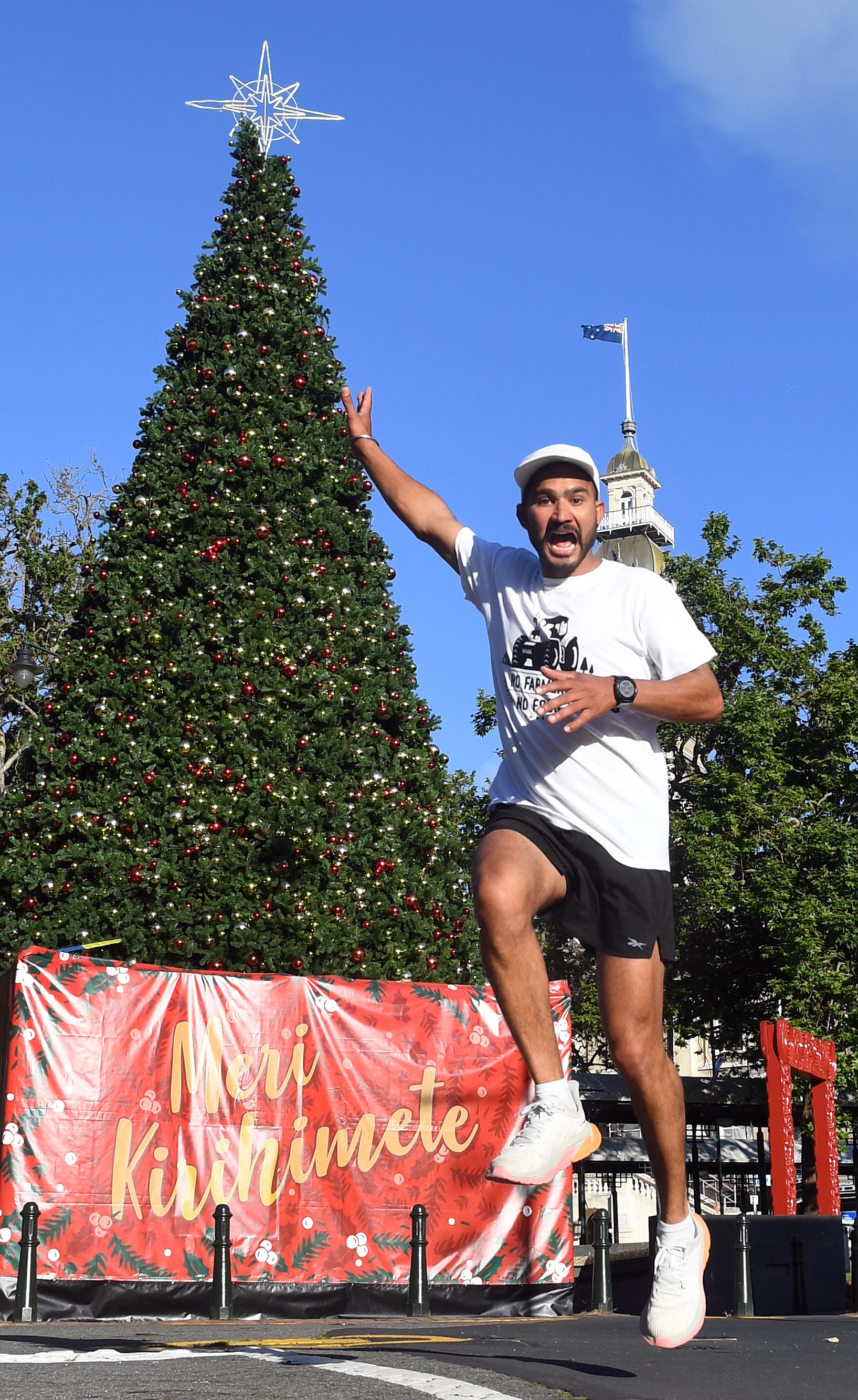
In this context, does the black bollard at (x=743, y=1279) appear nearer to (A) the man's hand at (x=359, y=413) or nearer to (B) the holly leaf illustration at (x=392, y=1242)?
(B) the holly leaf illustration at (x=392, y=1242)

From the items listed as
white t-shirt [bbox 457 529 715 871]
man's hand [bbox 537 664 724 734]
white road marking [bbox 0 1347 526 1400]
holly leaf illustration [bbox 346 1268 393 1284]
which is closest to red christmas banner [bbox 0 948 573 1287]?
holly leaf illustration [bbox 346 1268 393 1284]

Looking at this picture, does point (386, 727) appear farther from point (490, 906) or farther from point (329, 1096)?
point (490, 906)

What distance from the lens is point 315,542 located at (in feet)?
50.4

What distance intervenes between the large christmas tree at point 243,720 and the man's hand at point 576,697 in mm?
9755

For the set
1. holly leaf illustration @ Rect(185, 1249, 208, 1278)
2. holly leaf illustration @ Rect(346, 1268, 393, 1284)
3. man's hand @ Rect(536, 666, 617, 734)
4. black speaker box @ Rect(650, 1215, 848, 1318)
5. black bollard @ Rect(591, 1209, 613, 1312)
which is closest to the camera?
man's hand @ Rect(536, 666, 617, 734)

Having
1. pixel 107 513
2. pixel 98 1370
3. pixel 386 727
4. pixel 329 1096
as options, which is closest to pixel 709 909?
pixel 386 727

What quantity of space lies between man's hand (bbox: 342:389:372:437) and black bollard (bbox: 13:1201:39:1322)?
6170 millimetres

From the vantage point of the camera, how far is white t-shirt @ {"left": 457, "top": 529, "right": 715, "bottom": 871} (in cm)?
427

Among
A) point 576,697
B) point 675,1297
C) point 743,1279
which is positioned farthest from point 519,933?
point 743,1279

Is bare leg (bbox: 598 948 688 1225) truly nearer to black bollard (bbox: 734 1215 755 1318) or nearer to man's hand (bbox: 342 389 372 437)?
man's hand (bbox: 342 389 372 437)

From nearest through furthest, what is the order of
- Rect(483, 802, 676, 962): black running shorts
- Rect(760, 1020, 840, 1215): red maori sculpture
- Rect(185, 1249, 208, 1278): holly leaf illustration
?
1. Rect(483, 802, 676, 962): black running shorts
2. Rect(185, 1249, 208, 1278): holly leaf illustration
3. Rect(760, 1020, 840, 1215): red maori sculpture

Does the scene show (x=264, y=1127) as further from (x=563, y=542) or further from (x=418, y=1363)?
(x=563, y=542)

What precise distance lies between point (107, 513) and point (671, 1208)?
12235 millimetres

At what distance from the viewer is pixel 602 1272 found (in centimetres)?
1108
